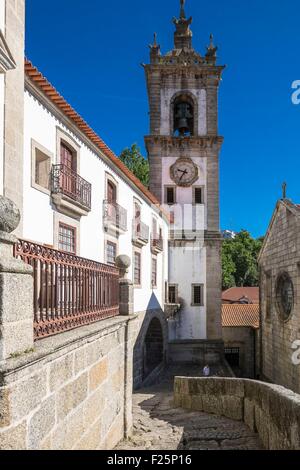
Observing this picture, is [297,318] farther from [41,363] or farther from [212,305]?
[41,363]

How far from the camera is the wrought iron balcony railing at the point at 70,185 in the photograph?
29.0ft

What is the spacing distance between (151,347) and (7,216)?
58.5ft

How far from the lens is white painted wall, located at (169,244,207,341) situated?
849 inches

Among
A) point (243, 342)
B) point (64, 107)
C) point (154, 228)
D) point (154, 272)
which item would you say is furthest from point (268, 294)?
point (64, 107)

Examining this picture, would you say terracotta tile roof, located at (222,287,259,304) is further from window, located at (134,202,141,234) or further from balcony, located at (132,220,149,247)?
window, located at (134,202,141,234)

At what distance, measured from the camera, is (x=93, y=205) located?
11.3 meters

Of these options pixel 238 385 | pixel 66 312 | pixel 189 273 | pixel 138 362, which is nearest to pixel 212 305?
pixel 189 273

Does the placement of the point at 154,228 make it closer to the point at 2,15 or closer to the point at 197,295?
the point at 197,295

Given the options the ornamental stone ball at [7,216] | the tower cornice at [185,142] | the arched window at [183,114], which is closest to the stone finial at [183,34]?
the arched window at [183,114]

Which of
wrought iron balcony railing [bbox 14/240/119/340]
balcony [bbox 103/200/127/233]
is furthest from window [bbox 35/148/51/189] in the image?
balcony [bbox 103/200/127/233]

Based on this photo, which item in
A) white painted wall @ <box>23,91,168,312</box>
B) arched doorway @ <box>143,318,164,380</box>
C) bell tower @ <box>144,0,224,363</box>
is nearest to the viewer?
white painted wall @ <box>23,91,168,312</box>

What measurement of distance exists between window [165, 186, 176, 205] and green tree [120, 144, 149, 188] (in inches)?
349

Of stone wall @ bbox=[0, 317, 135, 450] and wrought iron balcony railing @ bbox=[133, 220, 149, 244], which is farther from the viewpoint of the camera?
wrought iron balcony railing @ bbox=[133, 220, 149, 244]

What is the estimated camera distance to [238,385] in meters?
9.04
